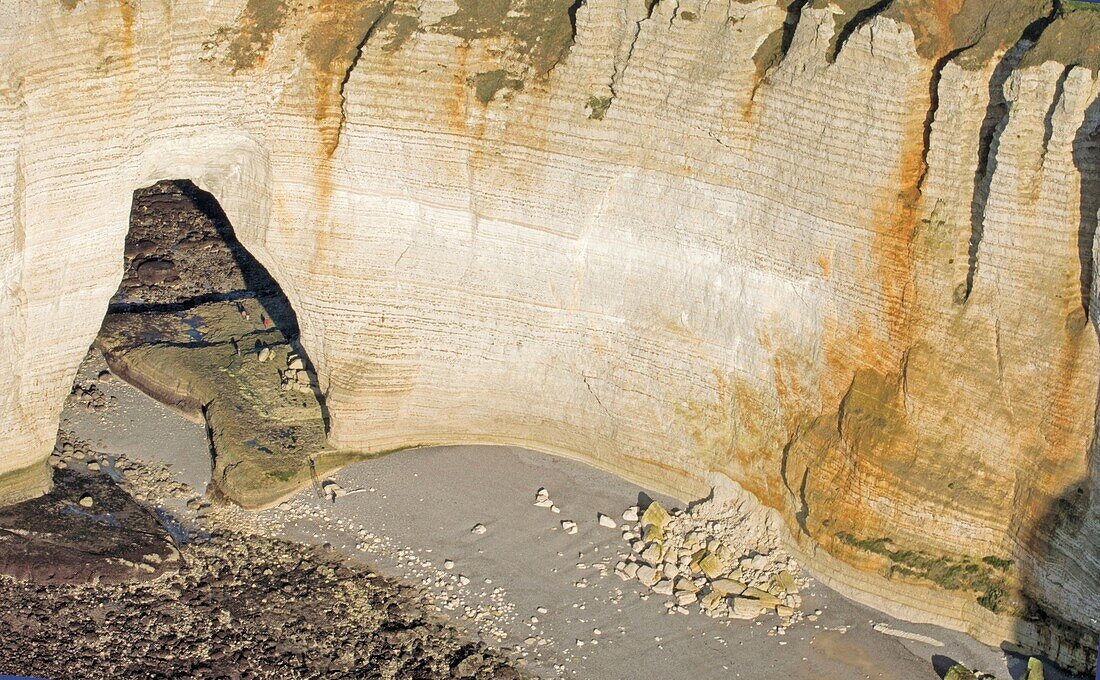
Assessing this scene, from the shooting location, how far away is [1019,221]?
1733cm

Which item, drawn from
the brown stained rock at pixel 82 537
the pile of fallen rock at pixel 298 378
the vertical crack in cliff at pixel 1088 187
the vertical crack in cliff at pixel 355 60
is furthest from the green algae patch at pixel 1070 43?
the brown stained rock at pixel 82 537

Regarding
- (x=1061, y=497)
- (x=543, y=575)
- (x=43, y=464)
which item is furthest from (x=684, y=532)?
(x=43, y=464)

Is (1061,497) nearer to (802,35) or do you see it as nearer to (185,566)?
(802,35)

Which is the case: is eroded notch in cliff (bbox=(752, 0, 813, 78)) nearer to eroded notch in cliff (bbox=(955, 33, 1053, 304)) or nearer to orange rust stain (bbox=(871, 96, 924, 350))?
orange rust stain (bbox=(871, 96, 924, 350))

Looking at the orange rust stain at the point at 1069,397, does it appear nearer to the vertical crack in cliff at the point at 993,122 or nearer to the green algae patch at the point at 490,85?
the vertical crack in cliff at the point at 993,122

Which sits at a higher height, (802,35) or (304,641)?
(802,35)

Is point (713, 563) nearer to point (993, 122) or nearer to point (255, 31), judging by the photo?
point (993, 122)

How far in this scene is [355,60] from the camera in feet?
66.7

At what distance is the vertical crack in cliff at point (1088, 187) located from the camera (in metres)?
16.7

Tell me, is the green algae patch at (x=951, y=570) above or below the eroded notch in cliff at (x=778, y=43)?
below

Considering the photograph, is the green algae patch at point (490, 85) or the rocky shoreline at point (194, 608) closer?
the rocky shoreline at point (194, 608)

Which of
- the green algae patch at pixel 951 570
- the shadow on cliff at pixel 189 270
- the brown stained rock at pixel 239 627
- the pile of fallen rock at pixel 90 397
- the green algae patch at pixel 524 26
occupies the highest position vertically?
the green algae patch at pixel 524 26

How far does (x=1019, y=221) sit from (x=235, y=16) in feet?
35.5

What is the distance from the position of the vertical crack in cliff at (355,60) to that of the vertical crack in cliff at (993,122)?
27.1 ft
